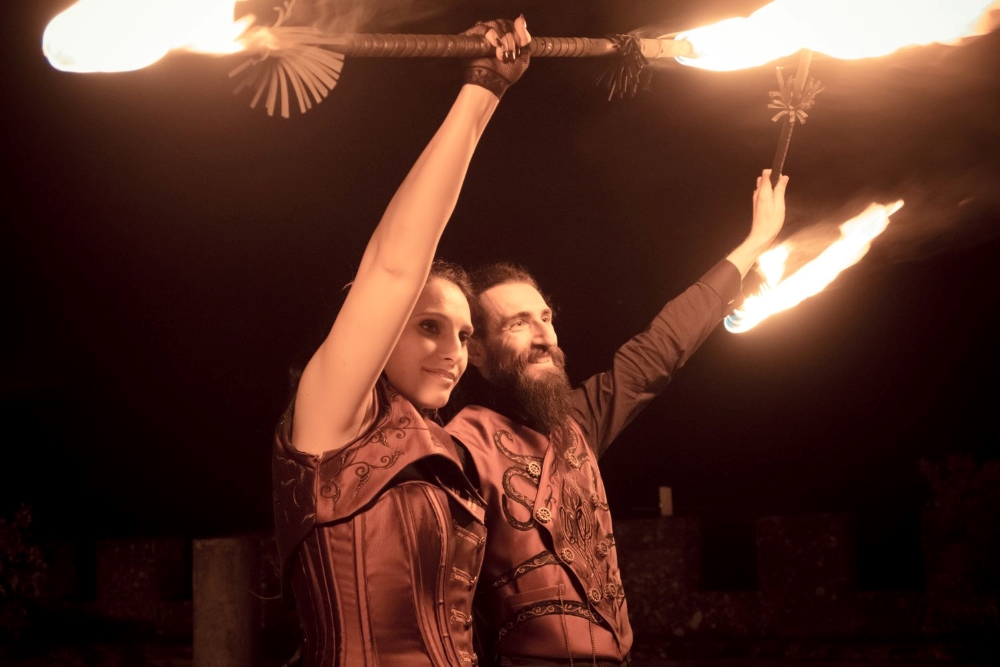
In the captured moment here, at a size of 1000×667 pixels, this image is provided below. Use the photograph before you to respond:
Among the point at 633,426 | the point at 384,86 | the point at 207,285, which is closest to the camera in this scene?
the point at 384,86

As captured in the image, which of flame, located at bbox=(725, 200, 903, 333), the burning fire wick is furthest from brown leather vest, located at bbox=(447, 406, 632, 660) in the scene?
the burning fire wick

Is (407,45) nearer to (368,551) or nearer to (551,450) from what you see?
(368,551)

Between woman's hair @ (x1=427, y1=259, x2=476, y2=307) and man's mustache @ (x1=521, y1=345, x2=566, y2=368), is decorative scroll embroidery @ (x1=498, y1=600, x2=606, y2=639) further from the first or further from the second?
woman's hair @ (x1=427, y1=259, x2=476, y2=307)

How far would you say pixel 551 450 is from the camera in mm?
2822

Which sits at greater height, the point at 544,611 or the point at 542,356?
the point at 542,356

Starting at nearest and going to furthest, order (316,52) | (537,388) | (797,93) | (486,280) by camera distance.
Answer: (316,52)
(537,388)
(797,93)
(486,280)

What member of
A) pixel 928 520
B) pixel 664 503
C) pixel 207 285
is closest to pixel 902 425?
pixel 928 520

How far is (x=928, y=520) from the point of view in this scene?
431 cm

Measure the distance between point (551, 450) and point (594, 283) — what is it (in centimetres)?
197

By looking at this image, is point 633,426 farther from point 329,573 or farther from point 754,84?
point 329,573

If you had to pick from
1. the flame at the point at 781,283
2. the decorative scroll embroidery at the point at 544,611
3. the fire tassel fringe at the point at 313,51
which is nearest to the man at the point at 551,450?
the decorative scroll embroidery at the point at 544,611

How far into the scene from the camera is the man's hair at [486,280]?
9.92ft

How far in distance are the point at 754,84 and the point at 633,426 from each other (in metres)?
1.55

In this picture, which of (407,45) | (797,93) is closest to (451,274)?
(407,45)
